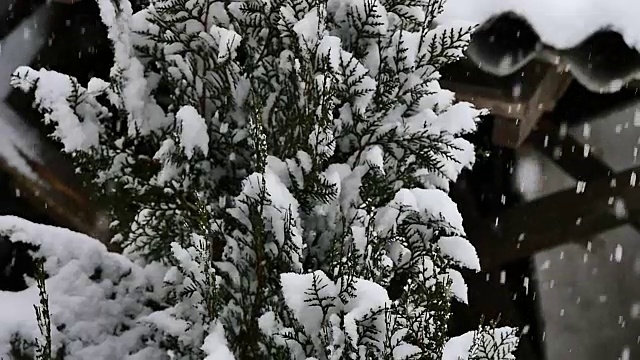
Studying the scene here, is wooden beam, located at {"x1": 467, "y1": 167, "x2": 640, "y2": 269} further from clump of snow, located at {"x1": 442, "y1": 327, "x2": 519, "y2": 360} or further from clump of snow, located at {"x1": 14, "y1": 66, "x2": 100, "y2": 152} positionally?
clump of snow, located at {"x1": 14, "y1": 66, "x2": 100, "y2": 152}

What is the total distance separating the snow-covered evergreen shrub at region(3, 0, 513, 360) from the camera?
184 centimetres

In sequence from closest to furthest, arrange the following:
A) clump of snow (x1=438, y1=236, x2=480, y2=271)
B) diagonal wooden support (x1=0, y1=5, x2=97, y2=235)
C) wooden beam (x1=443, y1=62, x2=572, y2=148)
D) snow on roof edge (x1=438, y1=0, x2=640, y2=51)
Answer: clump of snow (x1=438, y1=236, x2=480, y2=271) → snow on roof edge (x1=438, y1=0, x2=640, y2=51) → wooden beam (x1=443, y1=62, x2=572, y2=148) → diagonal wooden support (x1=0, y1=5, x2=97, y2=235)

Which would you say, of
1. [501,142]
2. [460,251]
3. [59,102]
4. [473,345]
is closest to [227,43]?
[59,102]

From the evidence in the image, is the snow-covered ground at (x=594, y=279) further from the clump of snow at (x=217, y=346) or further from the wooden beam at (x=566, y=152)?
the clump of snow at (x=217, y=346)

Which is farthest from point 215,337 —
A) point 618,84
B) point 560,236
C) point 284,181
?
point 560,236

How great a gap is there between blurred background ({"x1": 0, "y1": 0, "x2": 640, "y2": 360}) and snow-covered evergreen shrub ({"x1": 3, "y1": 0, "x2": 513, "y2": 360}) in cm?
43

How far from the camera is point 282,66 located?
2.10 meters

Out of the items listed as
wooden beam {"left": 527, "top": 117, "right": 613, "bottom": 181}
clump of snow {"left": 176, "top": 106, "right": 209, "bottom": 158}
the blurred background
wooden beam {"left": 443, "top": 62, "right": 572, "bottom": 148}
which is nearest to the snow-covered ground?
wooden beam {"left": 527, "top": 117, "right": 613, "bottom": 181}

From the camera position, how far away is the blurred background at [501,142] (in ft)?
8.32

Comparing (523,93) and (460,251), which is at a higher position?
(523,93)

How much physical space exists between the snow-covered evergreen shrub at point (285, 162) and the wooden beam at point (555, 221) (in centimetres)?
126

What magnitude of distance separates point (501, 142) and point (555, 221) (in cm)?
42

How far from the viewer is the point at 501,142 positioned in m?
3.34

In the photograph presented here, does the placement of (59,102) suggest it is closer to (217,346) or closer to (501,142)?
(217,346)
